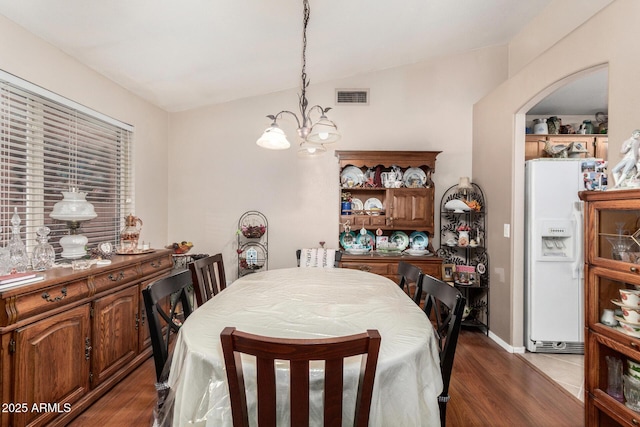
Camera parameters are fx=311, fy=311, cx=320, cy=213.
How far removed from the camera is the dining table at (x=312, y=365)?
1.05 meters

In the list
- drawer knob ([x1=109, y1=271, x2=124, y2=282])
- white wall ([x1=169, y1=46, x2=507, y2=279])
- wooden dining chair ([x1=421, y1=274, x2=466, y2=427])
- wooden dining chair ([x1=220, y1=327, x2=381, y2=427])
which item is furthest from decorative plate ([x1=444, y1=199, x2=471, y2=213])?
drawer knob ([x1=109, y1=271, x2=124, y2=282])

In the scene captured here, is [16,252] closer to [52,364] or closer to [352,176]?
[52,364]

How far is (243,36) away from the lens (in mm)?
2607

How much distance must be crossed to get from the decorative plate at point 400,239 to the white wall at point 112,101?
2867mm

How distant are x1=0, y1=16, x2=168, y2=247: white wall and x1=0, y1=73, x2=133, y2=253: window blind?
0.08 metres

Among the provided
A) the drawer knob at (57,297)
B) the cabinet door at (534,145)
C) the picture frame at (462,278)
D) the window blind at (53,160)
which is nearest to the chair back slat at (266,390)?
the drawer knob at (57,297)

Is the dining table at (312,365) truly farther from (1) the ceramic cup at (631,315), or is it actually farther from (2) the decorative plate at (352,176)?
(2) the decorative plate at (352,176)

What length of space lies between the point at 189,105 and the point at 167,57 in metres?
1.18

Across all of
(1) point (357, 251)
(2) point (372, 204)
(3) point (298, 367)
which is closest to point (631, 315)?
(3) point (298, 367)

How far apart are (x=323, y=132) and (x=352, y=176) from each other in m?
1.94

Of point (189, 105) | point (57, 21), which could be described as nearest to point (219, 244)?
point (189, 105)

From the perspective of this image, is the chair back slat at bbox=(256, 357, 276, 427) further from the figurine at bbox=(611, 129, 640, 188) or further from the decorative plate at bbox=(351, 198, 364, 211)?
the decorative plate at bbox=(351, 198, 364, 211)

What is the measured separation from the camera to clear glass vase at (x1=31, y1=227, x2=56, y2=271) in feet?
6.35

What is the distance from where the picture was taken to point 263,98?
3.94 m
